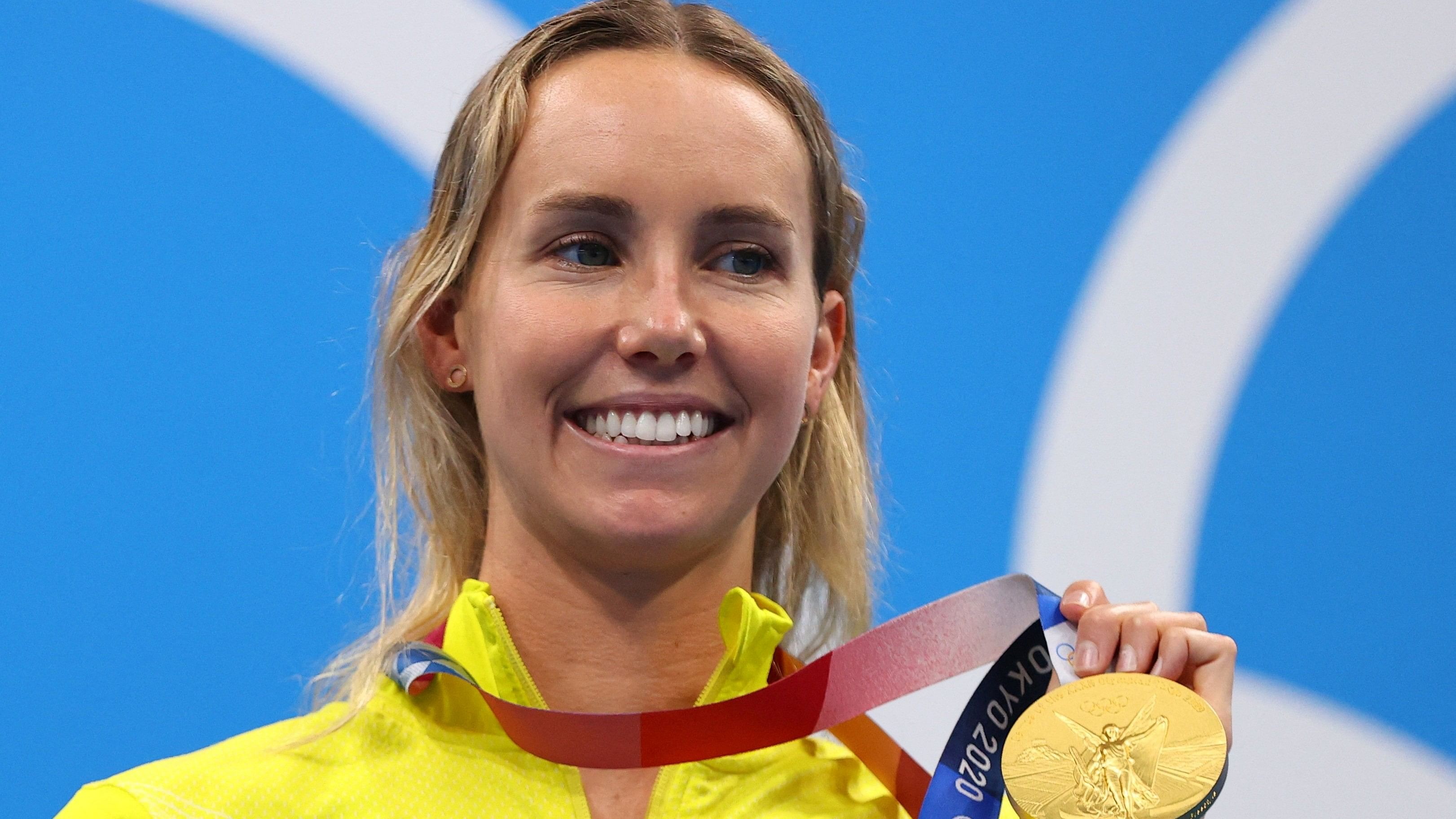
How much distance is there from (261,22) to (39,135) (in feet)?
1.13

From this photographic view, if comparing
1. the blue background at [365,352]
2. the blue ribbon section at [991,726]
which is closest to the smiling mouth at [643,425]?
the blue ribbon section at [991,726]

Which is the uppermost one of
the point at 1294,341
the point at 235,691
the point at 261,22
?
the point at 261,22

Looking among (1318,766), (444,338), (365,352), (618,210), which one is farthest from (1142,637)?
(365,352)

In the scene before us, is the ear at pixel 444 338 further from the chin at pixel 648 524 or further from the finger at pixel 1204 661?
the finger at pixel 1204 661

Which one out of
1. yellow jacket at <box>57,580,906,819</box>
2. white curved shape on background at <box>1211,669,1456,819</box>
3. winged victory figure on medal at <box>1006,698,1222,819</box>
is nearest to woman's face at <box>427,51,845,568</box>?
yellow jacket at <box>57,580,906,819</box>

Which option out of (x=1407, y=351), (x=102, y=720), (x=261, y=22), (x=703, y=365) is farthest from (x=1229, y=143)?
(x=102, y=720)

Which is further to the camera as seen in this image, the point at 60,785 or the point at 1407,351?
the point at 1407,351

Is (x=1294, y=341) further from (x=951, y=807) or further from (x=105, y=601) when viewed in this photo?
(x=105, y=601)

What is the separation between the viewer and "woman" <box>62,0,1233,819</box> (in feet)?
4.86

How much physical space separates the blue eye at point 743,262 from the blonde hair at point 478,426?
146 mm

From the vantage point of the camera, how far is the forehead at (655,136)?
1.53 m

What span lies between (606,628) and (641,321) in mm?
339

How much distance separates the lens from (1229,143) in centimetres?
237

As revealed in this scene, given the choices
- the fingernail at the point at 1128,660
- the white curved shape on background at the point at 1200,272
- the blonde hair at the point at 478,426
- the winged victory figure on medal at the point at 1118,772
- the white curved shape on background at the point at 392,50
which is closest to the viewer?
the winged victory figure on medal at the point at 1118,772
